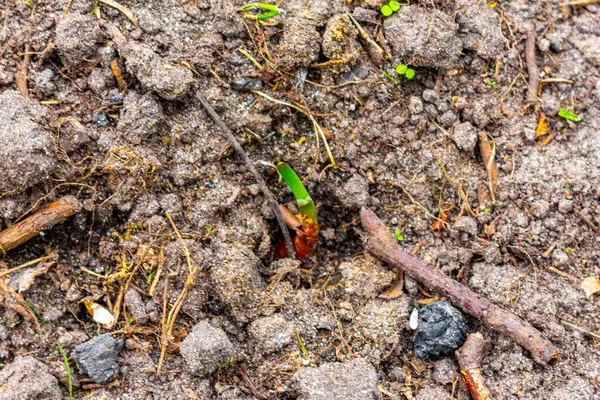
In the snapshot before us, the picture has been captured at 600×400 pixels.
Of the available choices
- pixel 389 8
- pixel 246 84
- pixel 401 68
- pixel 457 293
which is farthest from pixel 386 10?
pixel 457 293

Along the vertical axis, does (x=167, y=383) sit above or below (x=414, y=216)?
below

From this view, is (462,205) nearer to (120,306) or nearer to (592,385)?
(592,385)

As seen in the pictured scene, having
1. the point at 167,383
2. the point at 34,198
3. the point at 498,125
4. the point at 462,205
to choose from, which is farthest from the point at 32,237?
the point at 498,125

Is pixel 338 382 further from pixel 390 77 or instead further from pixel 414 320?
pixel 390 77

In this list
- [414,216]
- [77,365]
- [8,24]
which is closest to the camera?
[77,365]

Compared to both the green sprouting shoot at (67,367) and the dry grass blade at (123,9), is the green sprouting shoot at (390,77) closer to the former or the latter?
the dry grass blade at (123,9)

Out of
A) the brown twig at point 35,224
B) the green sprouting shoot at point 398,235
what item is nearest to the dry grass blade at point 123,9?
the brown twig at point 35,224
